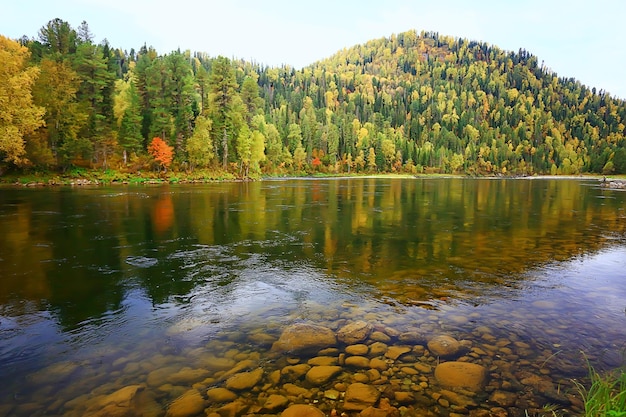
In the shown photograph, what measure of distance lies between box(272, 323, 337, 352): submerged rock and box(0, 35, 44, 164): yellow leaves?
54.6 m

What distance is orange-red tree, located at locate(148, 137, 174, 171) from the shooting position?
7438cm

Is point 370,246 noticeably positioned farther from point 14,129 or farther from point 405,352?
point 14,129

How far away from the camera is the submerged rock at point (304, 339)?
7.88m

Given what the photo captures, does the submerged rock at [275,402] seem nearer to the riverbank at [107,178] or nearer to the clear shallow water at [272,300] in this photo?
the clear shallow water at [272,300]

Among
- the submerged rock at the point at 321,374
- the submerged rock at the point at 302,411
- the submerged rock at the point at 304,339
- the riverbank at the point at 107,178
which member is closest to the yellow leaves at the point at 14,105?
the riverbank at the point at 107,178

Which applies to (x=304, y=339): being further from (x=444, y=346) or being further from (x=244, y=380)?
(x=444, y=346)

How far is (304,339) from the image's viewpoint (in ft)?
26.8

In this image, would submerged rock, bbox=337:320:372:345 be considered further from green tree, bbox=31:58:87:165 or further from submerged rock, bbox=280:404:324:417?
green tree, bbox=31:58:87:165

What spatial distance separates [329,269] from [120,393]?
8.98m

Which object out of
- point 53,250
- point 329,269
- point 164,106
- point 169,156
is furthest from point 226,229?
point 164,106

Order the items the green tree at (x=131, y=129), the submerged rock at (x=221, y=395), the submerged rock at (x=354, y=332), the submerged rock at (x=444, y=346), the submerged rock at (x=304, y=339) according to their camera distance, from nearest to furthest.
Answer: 1. the submerged rock at (x=221, y=395)
2. the submerged rock at (x=444, y=346)
3. the submerged rock at (x=304, y=339)
4. the submerged rock at (x=354, y=332)
5. the green tree at (x=131, y=129)

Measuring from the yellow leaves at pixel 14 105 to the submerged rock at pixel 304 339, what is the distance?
54.6 metres

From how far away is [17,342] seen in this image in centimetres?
808

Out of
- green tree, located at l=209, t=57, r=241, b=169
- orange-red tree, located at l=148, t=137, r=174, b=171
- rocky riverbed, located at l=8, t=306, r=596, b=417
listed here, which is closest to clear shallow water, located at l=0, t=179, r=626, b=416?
rocky riverbed, located at l=8, t=306, r=596, b=417
